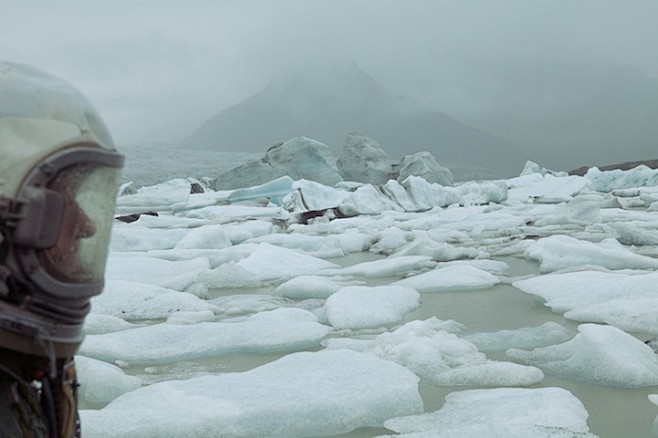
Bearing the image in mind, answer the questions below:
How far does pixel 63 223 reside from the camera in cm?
85

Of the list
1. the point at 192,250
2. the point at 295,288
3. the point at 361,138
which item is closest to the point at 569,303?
the point at 295,288

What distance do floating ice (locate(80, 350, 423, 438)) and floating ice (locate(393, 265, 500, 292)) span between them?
2.19 m

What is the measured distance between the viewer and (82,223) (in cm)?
87

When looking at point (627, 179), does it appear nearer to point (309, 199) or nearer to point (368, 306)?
point (309, 199)

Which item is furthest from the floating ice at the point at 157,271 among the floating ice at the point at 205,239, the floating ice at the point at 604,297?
the floating ice at the point at 604,297

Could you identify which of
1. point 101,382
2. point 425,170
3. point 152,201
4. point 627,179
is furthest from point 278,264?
point 627,179

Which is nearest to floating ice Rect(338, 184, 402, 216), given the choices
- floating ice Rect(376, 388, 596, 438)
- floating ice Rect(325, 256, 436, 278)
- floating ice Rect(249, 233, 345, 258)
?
floating ice Rect(249, 233, 345, 258)

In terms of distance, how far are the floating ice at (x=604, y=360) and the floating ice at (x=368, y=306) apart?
3.21ft

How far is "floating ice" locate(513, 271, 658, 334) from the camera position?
329 cm

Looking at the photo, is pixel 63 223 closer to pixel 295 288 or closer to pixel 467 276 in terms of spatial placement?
pixel 295 288

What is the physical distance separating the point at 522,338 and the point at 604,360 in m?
0.62

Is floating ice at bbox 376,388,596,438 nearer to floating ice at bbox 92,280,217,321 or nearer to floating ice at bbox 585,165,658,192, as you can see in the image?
floating ice at bbox 92,280,217,321

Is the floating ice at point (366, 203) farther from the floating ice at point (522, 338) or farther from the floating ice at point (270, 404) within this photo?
the floating ice at point (270, 404)

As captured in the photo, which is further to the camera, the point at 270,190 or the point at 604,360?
the point at 270,190
